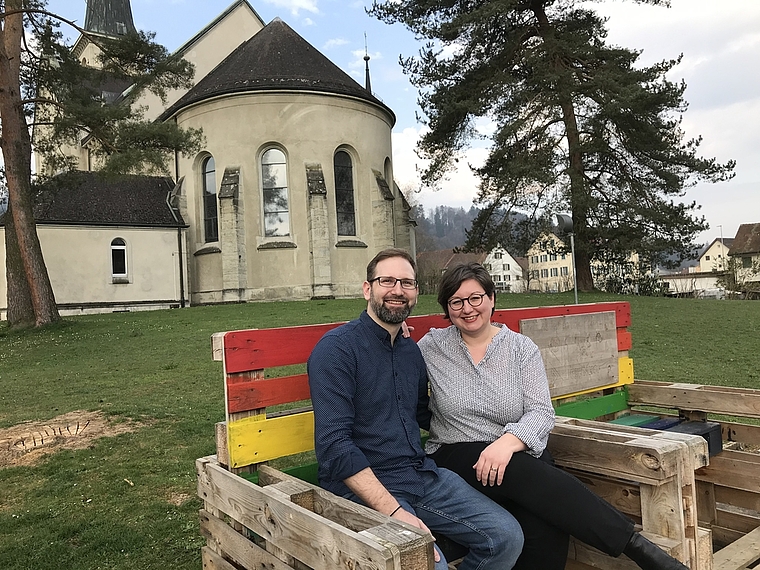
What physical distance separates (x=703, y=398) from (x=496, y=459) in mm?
2100

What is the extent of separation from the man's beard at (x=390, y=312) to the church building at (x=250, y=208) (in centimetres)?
2295

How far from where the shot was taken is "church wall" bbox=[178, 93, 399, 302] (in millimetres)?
26172

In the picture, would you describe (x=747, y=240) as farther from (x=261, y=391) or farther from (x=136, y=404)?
(x=261, y=391)

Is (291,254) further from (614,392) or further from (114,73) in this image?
(614,392)

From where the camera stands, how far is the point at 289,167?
26.7 metres

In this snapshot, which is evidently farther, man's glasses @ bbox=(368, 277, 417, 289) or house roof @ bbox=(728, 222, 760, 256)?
house roof @ bbox=(728, 222, 760, 256)

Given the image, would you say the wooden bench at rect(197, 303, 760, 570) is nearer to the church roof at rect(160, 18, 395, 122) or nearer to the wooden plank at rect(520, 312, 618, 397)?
the wooden plank at rect(520, 312, 618, 397)

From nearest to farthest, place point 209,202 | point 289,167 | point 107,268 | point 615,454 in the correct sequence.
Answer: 1. point 615,454
2. point 289,167
3. point 107,268
4. point 209,202

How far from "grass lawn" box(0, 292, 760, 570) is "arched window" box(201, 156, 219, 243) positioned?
879 cm

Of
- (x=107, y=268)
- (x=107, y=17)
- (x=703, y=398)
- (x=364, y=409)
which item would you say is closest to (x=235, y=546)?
(x=364, y=409)

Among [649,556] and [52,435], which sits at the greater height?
[649,556]

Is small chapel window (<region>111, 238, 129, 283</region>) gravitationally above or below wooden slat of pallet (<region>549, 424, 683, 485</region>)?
above

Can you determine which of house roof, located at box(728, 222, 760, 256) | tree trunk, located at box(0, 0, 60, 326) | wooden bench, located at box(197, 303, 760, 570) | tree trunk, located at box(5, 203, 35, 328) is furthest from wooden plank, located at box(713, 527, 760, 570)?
house roof, located at box(728, 222, 760, 256)

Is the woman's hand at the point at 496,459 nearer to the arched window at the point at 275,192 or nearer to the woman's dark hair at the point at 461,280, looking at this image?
the woman's dark hair at the point at 461,280
